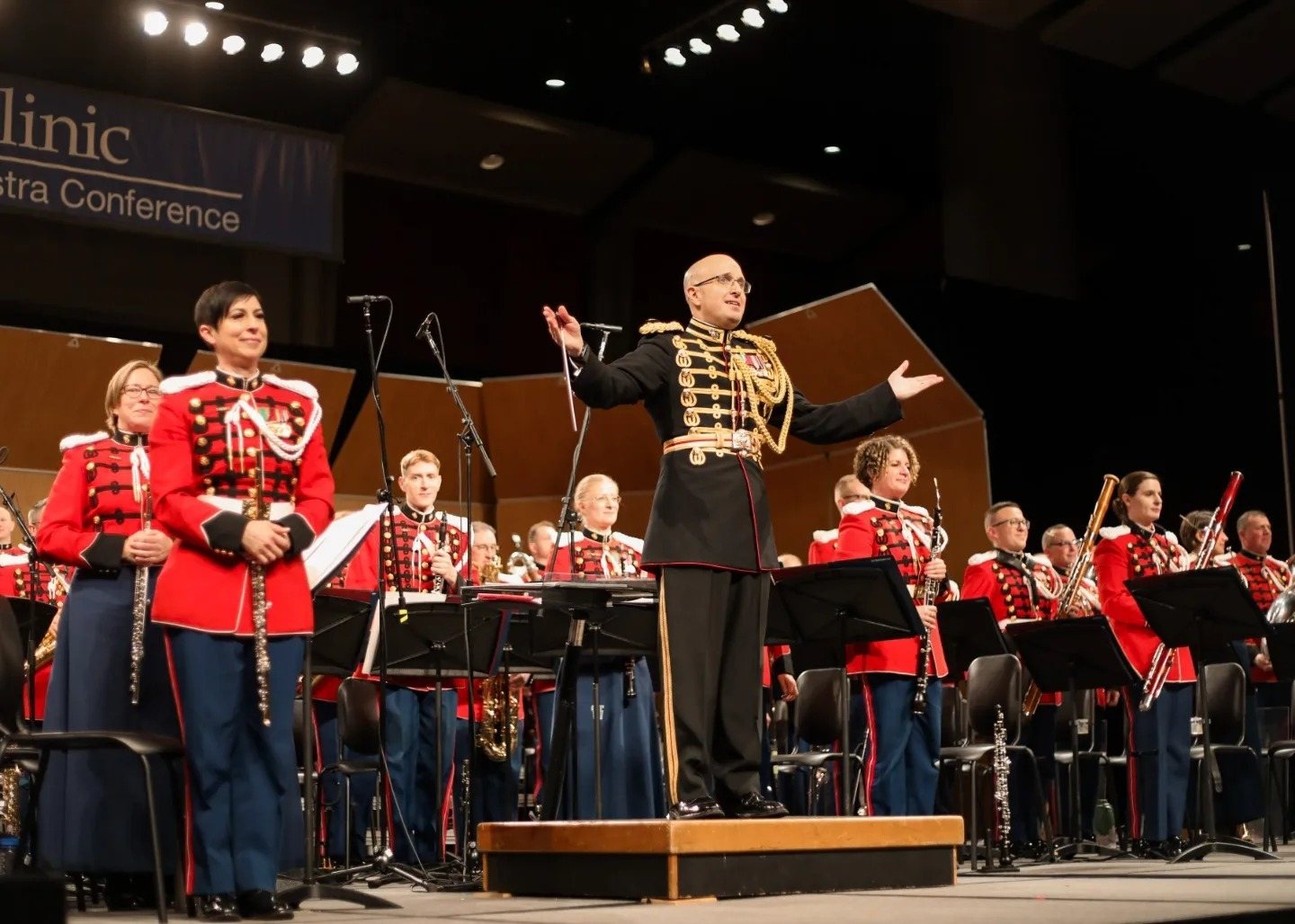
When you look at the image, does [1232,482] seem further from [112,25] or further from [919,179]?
[112,25]

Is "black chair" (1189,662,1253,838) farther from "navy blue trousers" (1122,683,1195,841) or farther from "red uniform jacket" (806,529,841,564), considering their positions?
"red uniform jacket" (806,529,841,564)

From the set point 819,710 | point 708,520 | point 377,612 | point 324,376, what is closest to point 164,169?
point 324,376

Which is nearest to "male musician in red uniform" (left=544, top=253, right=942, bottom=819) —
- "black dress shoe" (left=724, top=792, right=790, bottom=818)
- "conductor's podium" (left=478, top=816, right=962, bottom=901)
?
"black dress shoe" (left=724, top=792, right=790, bottom=818)

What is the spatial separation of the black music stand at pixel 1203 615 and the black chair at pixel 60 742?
13.9 feet

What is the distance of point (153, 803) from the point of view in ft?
13.6

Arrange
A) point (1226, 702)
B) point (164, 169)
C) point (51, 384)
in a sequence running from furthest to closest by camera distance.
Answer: point (51, 384) < point (164, 169) < point (1226, 702)

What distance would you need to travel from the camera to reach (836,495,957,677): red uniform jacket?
6.84m

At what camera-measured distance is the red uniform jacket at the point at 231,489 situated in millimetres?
4211

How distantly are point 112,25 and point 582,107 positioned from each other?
358 cm

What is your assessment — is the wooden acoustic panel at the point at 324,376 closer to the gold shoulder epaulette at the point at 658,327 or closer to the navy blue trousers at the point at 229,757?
the gold shoulder epaulette at the point at 658,327

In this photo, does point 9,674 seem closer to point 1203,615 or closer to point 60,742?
point 60,742

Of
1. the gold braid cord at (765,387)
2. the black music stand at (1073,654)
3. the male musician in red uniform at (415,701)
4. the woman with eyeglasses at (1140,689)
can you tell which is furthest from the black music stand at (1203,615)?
the male musician in red uniform at (415,701)

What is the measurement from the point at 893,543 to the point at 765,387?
224 centimetres

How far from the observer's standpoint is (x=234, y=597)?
425 cm
